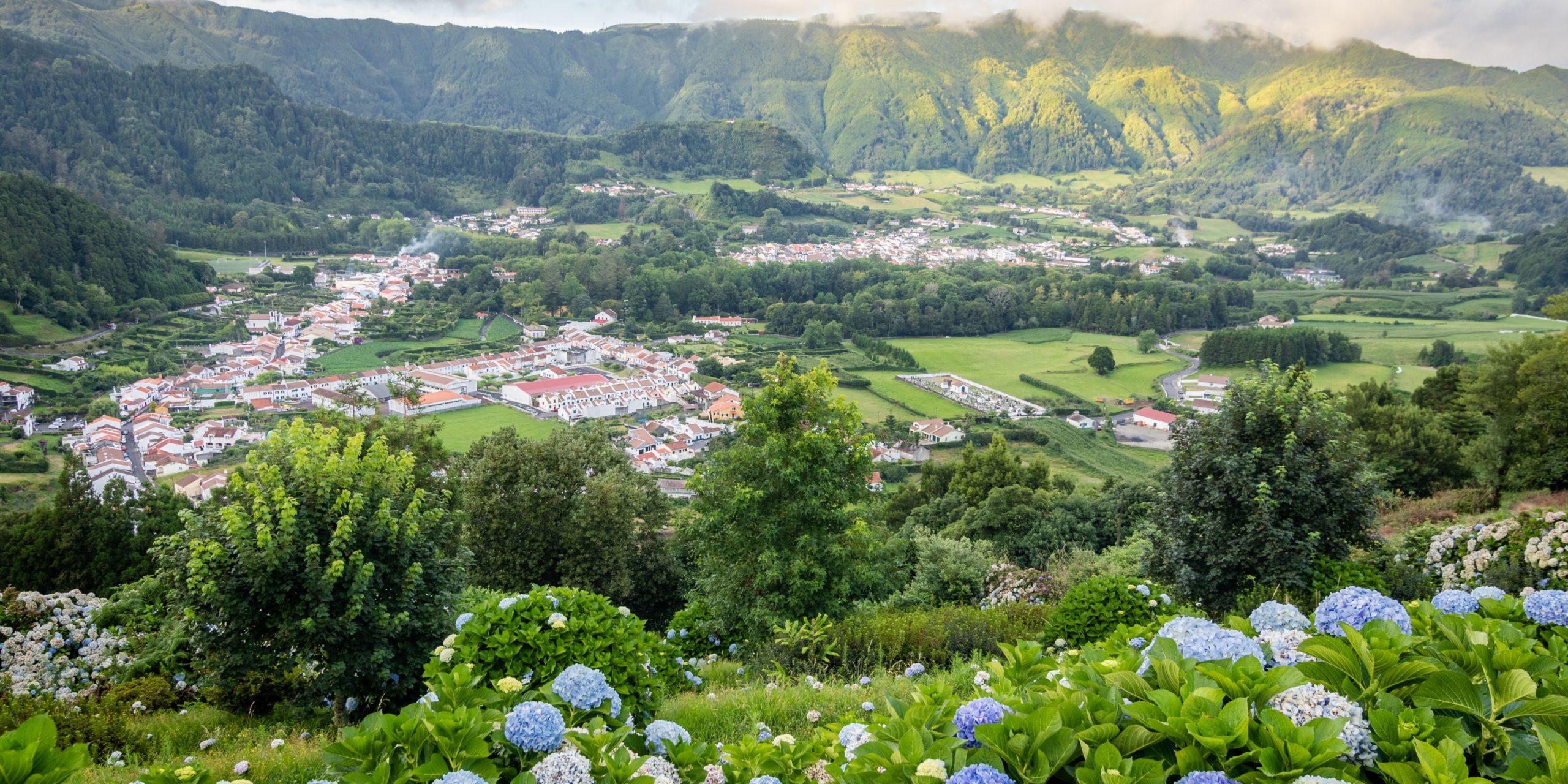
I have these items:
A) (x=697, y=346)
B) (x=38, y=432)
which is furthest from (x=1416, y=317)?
(x=38, y=432)

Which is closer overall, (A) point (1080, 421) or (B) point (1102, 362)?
(A) point (1080, 421)

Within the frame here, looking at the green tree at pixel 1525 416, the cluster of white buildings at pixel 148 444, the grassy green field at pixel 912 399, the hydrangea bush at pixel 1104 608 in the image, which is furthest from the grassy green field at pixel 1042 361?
the hydrangea bush at pixel 1104 608

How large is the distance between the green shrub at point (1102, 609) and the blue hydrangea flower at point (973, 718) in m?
3.60

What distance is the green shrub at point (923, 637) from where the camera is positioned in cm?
566

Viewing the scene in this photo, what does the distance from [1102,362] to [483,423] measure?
33092 mm

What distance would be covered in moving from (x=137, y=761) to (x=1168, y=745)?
4.77m

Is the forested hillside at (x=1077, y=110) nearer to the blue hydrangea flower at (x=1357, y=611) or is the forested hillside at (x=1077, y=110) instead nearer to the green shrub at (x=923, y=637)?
the green shrub at (x=923, y=637)

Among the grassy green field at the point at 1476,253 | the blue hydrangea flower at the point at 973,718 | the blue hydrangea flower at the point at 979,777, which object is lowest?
the blue hydrangea flower at the point at 973,718

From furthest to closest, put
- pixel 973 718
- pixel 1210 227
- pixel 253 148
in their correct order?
pixel 1210 227
pixel 253 148
pixel 973 718

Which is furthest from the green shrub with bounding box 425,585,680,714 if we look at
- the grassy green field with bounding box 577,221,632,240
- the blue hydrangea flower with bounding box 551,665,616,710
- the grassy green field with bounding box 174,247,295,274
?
the grassy green field with bounding box 577,221,632,240

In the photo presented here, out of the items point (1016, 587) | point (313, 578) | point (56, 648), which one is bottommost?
point (56, 648)

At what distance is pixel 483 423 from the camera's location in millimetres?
35562

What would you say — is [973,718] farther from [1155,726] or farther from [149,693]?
[149,693]

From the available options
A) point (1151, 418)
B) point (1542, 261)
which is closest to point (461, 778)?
point (1151, 418)
